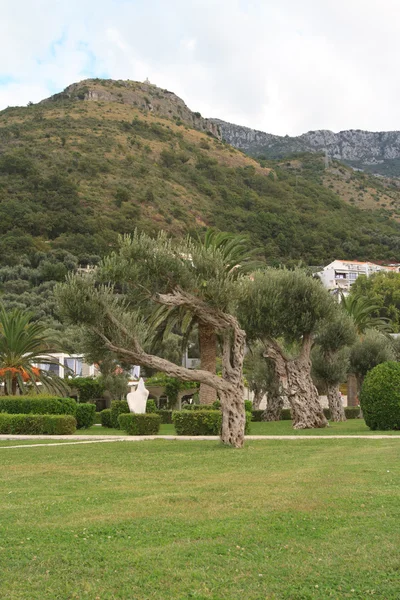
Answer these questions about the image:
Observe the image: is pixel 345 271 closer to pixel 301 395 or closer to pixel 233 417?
pixel 301 395

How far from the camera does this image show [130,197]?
9725cm

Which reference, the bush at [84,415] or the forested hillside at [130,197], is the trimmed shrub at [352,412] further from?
the forested hillside at [130,197]

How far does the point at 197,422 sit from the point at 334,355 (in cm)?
1221

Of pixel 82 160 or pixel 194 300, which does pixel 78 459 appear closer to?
pixel 194 300

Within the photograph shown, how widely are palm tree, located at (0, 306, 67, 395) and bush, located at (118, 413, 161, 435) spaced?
7097 mm

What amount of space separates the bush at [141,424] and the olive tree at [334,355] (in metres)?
9.81

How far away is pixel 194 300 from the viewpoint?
53.8 ft

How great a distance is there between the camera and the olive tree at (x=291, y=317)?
25.7 m

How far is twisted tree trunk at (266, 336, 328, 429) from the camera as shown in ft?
89.1

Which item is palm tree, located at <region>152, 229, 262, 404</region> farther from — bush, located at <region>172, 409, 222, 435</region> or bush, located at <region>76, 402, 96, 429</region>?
bush, located at <region>172, 409, 222, 435</region>

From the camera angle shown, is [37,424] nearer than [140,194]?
Yes

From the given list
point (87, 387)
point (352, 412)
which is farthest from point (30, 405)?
point (352, 412)

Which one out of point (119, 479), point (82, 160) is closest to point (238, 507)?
point (119, 479)

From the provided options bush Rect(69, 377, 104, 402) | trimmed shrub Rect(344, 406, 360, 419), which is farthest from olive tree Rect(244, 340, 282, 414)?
bush Rect(69, 377, 104, 402)
